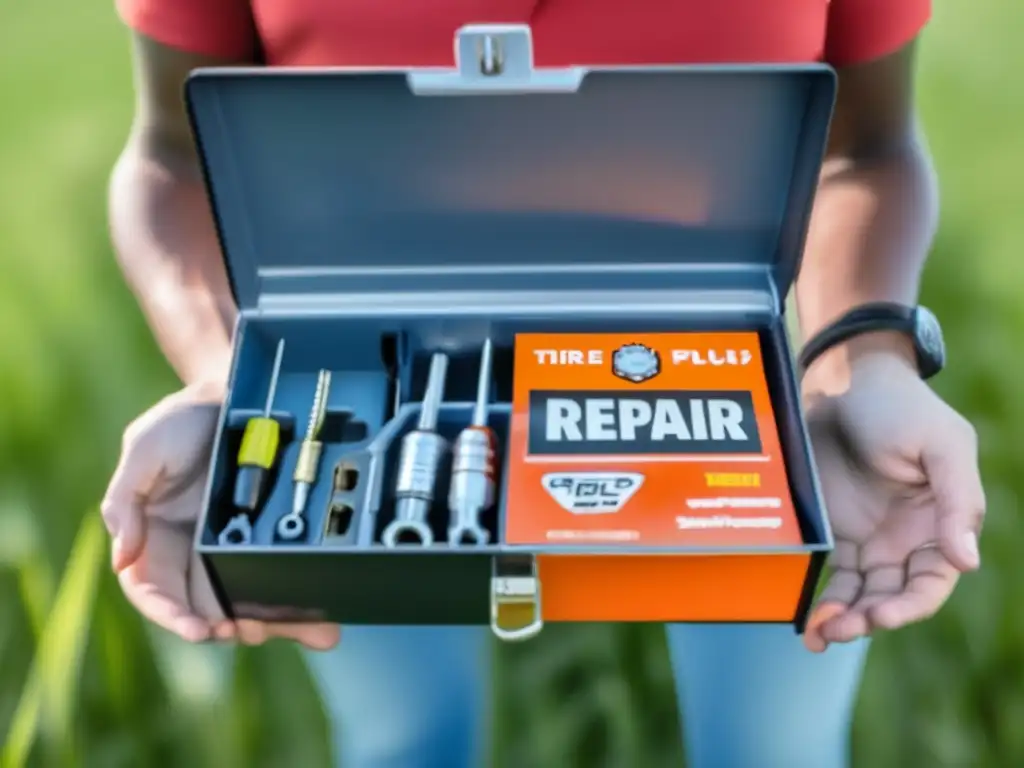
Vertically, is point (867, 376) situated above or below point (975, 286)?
above

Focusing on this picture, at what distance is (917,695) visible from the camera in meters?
1.21

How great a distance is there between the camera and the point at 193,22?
73 centimetres

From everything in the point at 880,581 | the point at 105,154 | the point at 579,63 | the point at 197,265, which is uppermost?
the point at 579,63

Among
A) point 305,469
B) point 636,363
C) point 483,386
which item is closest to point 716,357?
point 636,363

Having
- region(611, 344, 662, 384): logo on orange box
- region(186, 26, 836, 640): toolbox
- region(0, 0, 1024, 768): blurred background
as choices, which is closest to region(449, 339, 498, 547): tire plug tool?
region(186, 26, 836, 640): toolbox

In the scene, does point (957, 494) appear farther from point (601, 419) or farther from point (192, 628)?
point (192, 628)

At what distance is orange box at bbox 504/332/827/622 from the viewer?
0.65 meters

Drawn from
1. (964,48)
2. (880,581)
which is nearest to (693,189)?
(880,581)

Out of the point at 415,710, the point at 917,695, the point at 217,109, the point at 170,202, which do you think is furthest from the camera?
the point at 917,695

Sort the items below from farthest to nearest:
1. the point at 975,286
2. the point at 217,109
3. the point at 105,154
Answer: the point at 105,154
the point at 975,286
the point at 217,109

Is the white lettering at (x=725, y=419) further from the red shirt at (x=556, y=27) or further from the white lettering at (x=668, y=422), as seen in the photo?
the red shirt at (x=556, y=27)

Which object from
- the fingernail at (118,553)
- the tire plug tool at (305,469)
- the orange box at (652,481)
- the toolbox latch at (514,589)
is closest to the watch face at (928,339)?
the orange box at (652,481)

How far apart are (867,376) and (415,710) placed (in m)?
0.48

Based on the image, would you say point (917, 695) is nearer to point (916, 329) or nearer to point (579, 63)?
point (916, 329)
